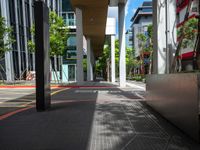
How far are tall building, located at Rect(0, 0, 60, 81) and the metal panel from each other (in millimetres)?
24929

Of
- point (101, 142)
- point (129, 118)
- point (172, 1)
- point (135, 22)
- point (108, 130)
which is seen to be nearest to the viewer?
point (101, 142)

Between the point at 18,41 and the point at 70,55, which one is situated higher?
the point at 18,41

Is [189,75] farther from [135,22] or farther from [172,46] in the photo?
[135,22]

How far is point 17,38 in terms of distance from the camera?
35.0 metres

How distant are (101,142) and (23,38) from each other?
34.9 m

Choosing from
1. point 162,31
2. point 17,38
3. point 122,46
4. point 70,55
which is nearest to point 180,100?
point 162,31

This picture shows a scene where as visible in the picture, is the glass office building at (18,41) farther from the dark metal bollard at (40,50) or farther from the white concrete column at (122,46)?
the dark metal bollard at (40,50)

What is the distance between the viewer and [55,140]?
16.4 ft

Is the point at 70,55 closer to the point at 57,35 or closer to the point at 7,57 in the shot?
the point at 7,57

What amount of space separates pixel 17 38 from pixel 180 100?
32.5 m

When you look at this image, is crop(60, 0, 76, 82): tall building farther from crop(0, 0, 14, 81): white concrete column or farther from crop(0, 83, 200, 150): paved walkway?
crop(0, 83, 200, 150): paved walkway

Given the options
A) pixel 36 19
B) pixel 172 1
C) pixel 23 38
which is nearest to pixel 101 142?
pixel 36 19

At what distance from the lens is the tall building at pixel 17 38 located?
32125 millimetres

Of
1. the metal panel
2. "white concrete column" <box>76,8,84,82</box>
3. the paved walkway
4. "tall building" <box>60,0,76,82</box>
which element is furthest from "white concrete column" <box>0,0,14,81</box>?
the metal panel
